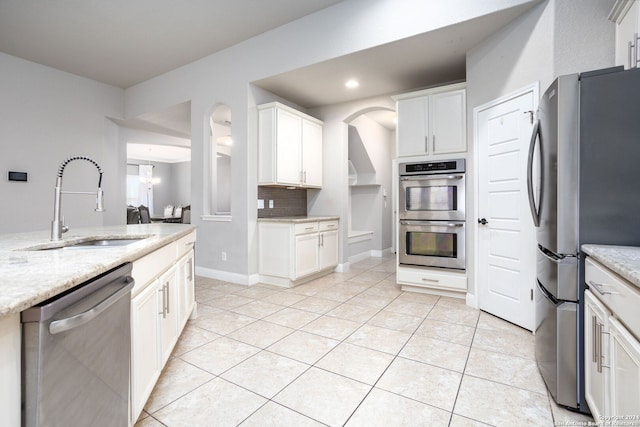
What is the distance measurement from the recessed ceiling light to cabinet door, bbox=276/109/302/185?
0.80 meters

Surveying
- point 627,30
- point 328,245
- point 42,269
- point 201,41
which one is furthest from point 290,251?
point 627,30

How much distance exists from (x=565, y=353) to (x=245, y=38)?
433 cm

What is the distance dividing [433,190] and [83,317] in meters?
3.34

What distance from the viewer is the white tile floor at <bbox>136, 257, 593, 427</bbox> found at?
1.54 m

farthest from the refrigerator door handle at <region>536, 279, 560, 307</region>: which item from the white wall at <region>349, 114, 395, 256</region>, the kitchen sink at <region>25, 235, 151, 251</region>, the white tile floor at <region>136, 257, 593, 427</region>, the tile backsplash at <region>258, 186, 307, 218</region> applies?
the white wall at <region>349, 114, 395, 256</region>

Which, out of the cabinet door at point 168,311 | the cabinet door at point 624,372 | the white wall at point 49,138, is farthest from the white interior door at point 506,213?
the white wall at point 49,138

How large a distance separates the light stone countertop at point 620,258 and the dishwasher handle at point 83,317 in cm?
161

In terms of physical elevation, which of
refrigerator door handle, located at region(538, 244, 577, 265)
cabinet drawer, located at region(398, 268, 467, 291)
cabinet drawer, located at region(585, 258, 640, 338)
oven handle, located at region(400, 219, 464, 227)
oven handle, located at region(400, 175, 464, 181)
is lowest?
cabinet drawer, located at region(398, 268, 467, 291)

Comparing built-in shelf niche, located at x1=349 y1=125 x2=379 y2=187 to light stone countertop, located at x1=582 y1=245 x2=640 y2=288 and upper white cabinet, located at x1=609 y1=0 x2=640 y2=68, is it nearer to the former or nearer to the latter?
upper white cabinet, located at x1=609 y1=0 x2=640 y2=68

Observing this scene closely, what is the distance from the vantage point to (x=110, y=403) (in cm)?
106

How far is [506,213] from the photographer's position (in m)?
2.76

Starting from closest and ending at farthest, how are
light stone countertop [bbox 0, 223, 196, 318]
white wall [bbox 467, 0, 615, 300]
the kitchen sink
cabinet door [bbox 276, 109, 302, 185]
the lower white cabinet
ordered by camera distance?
light stone countertop [bbox 0, 223, 196, 318], the lower white cabinet, the kitchen sink, white wall [bbox 467, 0, 615, 300], cabinet door [bbox 276, 109, 302, 185]

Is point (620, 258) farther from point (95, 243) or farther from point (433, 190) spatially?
point (95, 243)

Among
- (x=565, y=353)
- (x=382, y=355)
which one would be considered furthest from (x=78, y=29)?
(x=565, y=353)
